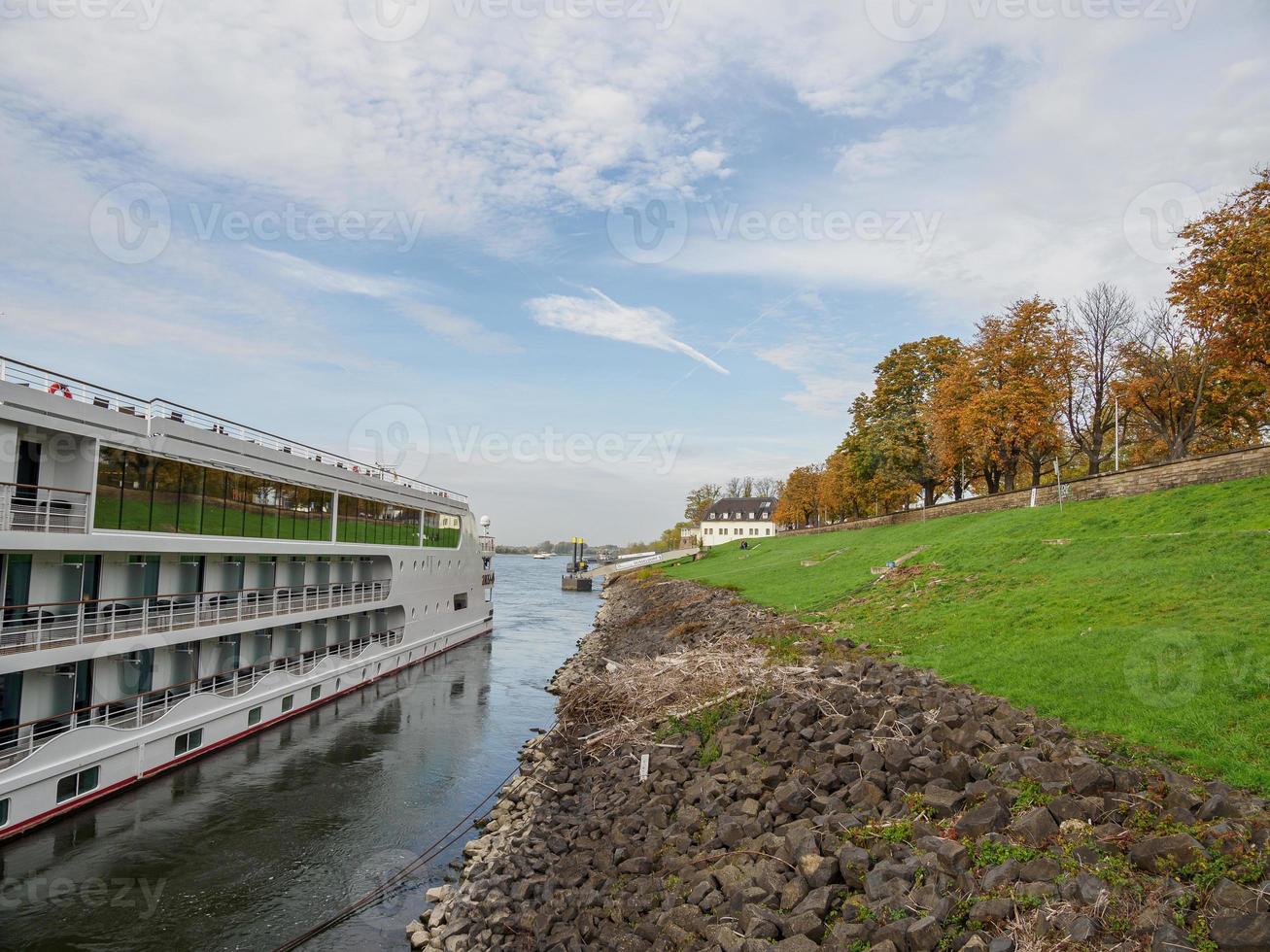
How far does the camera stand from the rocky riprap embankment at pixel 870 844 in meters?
6.72

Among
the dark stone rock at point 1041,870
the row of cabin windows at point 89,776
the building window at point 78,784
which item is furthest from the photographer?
the building window at point 78,784

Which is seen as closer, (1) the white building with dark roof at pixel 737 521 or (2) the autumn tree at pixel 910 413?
(2) the autumn tree at pixel 910 413

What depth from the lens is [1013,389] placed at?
4062 cm

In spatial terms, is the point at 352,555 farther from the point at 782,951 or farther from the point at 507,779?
the point at 782,951

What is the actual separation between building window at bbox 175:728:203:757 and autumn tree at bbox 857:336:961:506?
45636 mm

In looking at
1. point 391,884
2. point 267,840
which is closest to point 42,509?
point 267,840

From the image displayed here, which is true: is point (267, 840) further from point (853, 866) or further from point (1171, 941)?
point (1171, 941)

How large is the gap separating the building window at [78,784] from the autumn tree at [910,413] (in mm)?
48053

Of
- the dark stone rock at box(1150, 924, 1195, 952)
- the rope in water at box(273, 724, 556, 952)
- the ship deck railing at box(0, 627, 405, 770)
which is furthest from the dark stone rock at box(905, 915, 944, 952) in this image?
the ship deck railing at box(0, 627, 405, 770)

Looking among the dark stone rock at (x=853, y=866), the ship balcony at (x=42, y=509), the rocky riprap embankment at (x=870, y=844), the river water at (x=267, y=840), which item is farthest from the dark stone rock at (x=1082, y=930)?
the ship balcony at (x=42, y=509)

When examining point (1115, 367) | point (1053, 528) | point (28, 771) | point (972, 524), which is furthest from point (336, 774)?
point (1115, 367)

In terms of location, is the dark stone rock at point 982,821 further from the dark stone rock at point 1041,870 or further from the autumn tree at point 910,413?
the autumn tree at point 910,413

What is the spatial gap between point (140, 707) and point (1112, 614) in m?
23.3

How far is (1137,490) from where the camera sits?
98.0 feet
